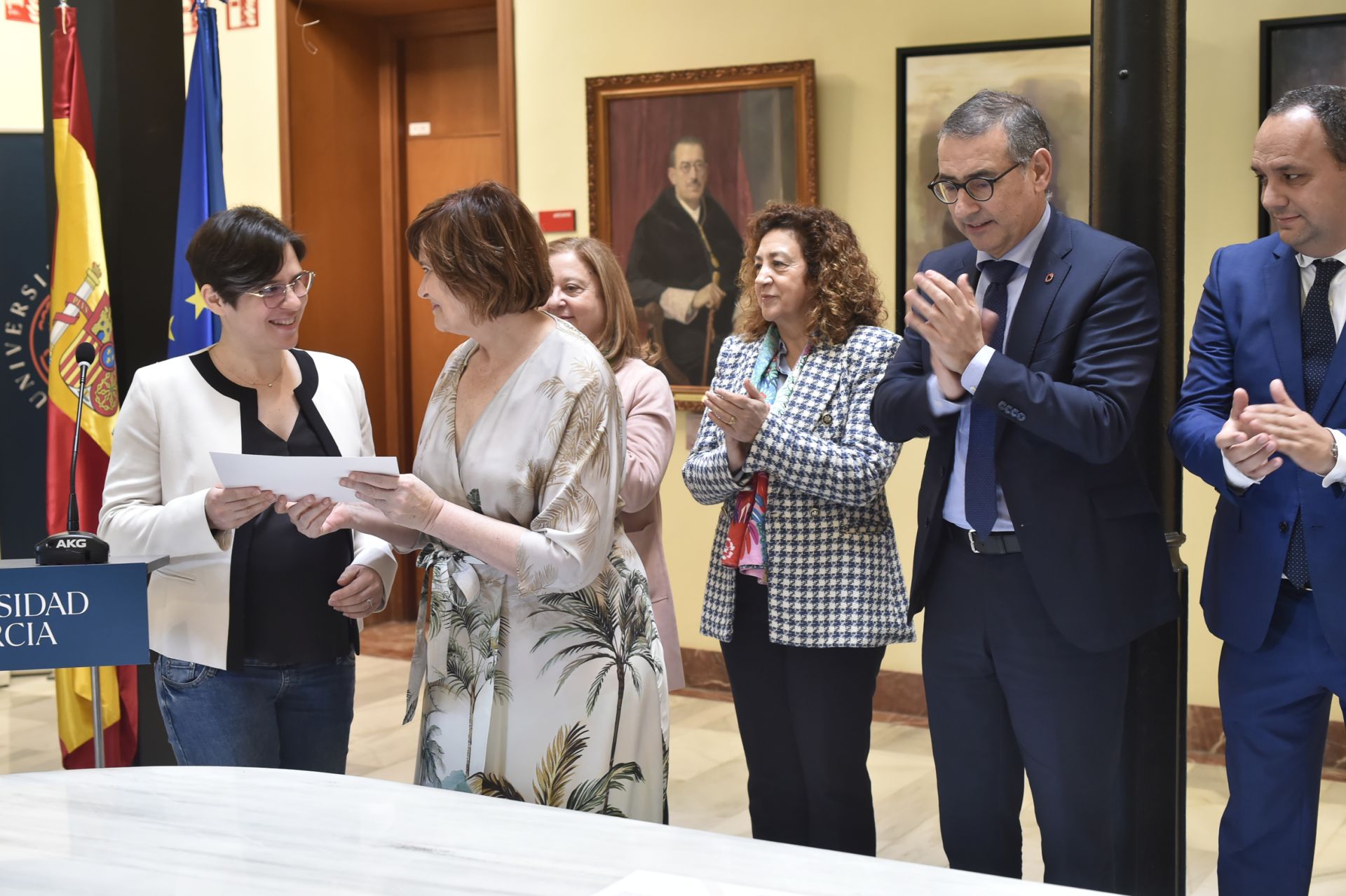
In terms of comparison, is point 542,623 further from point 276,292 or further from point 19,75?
point 19,75

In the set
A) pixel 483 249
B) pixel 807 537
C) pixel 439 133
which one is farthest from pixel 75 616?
pixel 439 133

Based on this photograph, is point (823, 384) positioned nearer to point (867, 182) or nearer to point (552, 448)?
point (552, 448)

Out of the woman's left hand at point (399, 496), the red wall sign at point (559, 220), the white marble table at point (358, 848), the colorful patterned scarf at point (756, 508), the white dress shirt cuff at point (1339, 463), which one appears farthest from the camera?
the red wall sign at point (559, 220)

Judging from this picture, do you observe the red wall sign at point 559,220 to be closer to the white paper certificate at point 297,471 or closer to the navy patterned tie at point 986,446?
the navy patterned tie at point 986,446

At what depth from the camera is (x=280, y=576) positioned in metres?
2.39

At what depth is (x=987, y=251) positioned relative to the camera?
238 cm

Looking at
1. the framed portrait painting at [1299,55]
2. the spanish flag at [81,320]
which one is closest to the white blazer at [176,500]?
the spanish flag at [81,320]

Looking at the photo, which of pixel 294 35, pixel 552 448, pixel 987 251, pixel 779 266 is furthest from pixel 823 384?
pixel 294 35

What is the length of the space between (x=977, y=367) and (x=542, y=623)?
863 millimetres

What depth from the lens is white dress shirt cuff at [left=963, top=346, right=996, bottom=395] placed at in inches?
87.2

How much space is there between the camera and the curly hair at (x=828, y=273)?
112 inches

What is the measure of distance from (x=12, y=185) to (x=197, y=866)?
4733mm

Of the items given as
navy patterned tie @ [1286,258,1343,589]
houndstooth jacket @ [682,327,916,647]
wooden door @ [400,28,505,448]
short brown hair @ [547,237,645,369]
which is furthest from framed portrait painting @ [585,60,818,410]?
navy patterned tie @ [1286,258,1343,589]

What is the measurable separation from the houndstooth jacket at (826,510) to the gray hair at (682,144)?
2.37 m
